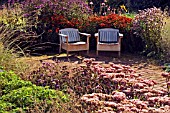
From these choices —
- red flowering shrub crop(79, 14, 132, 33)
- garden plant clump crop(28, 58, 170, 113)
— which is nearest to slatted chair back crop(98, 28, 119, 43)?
red flowering shrub crop(79, 14, 132, 33)

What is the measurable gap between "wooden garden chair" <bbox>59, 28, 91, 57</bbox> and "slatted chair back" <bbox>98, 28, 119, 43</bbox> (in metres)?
0.48

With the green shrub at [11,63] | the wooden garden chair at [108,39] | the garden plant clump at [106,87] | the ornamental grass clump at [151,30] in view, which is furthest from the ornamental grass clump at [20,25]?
the garden plant clump at [106,87]

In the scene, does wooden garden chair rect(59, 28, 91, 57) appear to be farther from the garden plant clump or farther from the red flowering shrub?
the garden plant clump

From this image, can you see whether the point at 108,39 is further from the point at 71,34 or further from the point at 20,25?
the point at 20,25

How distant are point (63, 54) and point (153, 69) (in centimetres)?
277

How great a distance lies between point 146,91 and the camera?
487 cm

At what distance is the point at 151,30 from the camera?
391 inches

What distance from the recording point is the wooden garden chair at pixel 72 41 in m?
9.90

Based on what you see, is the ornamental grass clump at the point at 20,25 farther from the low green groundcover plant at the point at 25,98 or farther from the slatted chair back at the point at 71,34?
the low green groundcover plant at the point at 25,98

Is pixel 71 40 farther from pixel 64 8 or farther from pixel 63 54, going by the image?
pixel 64 8

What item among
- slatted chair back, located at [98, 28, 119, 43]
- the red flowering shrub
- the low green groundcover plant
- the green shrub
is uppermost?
the red flowering shrub

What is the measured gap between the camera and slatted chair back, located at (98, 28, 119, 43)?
10.2 metres

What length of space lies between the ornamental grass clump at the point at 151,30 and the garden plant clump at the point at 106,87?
157 inches

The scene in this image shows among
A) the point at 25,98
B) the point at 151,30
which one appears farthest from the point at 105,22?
the point at 25,98
